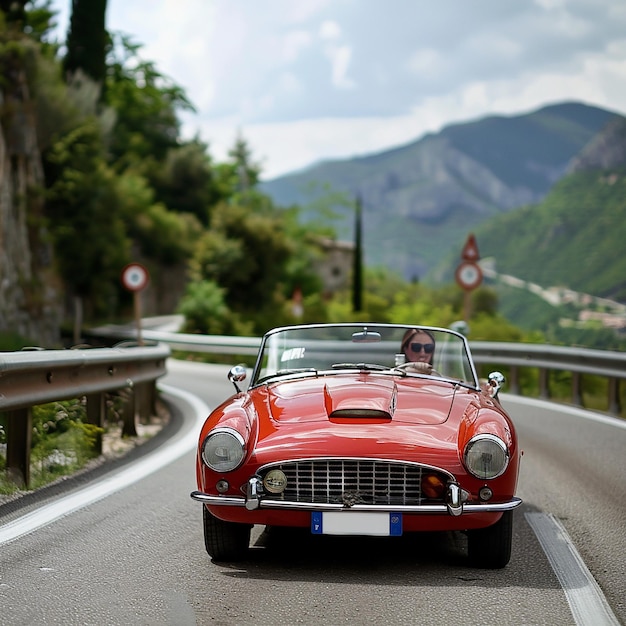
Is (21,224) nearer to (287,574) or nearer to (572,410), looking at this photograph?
(572,410)

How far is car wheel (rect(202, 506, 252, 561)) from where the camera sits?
209 inches

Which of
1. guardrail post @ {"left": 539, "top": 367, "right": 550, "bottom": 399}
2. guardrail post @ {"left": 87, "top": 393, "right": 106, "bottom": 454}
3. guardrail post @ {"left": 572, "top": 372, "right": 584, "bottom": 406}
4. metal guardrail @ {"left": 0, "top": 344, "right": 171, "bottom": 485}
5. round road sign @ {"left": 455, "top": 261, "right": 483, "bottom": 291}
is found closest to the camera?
metal guardrail @ {"left": 0, "top": 344, "right": 171, "bottom": 485}

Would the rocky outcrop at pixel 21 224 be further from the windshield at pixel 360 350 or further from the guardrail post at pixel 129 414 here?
the windshield at pixel 360 350

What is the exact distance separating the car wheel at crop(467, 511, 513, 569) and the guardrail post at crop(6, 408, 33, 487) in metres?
3.37

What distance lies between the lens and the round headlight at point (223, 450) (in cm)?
523

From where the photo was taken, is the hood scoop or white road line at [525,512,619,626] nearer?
white road line at [525,512,619,626]

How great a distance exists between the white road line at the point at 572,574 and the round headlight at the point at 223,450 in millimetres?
1647

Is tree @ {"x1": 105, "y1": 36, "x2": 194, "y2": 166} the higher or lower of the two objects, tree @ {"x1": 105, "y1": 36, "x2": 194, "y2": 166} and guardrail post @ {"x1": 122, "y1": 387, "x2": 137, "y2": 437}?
the higher

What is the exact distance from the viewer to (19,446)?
23.7ft

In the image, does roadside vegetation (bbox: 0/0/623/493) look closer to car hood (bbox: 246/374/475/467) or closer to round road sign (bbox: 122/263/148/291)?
round road sign (bbox: 122/263/148/291)

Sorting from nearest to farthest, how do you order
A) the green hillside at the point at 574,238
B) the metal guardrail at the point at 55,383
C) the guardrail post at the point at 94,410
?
1. the metal guardrail at the point at 55,383
2. the guardrail post at the point at 94,410
3. the green hillside at the point at 574,238

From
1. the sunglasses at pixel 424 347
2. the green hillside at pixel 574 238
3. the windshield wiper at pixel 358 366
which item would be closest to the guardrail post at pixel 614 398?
the sunglasses at pixel 424 347

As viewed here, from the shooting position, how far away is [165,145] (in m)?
91.4

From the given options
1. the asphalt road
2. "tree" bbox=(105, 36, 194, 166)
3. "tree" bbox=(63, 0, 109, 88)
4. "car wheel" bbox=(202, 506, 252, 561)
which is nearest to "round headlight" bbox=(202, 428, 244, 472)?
"car wheel" bbox=(202, 506, 252, 561)
